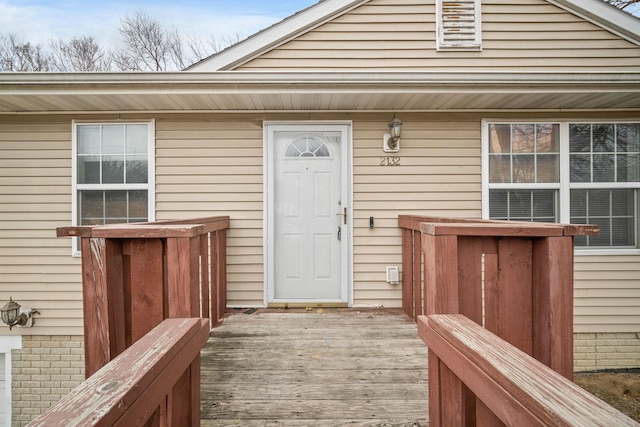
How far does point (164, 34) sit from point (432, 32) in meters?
12.1

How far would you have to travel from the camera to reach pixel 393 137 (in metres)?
3.84

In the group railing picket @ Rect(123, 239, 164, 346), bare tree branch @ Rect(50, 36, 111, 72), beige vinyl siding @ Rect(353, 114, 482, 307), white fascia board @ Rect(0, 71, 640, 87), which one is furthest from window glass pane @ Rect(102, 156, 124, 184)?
bare tree branch @ Rect(50, 36, 111, 72)

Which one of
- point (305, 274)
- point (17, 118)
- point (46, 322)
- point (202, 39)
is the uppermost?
point (202, 39)

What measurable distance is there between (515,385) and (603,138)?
178 inches

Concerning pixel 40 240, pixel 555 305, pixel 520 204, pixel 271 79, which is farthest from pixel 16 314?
pixel 520 204

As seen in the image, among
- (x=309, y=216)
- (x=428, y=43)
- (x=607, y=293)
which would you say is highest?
(x=428, y=43)

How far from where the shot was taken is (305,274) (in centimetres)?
395

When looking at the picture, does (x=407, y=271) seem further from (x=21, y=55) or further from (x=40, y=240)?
(x=21, y=55)

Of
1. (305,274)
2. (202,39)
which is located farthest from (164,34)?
(305,274)

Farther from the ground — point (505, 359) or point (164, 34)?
point (164, 34)

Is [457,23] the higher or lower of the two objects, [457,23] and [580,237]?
the higher

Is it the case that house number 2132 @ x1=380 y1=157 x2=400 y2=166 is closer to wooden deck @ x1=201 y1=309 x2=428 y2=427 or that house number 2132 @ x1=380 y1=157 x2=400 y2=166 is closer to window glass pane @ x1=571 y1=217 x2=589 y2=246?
wooden deck @ x1=201 y1=309 x2=428 y2=427

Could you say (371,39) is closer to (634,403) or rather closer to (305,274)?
(305,274)

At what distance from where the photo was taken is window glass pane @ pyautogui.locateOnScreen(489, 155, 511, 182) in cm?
395
